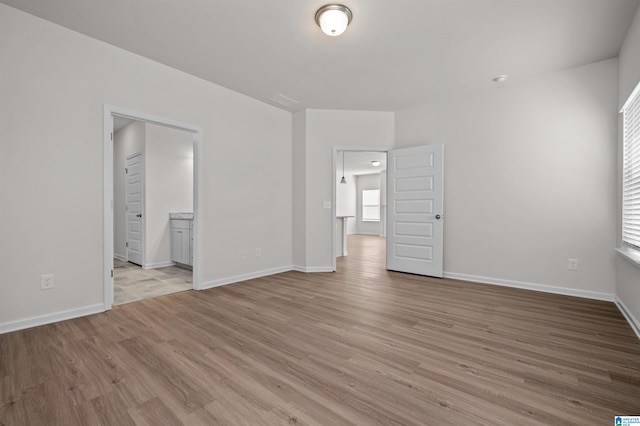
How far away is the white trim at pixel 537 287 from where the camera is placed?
350 cm

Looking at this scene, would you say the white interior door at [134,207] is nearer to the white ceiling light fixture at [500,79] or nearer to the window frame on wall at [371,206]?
the white ceiling light fixture at [500,79]

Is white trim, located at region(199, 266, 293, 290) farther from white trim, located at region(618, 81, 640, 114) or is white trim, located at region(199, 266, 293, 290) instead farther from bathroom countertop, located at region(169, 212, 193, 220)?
white trim, located at region(618, 81, 640, 114)

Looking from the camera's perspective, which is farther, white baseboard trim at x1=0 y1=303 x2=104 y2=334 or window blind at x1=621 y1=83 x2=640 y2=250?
window blind at x1=621 y1=83 x2=640 y2=250

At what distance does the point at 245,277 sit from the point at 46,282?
2.27 m

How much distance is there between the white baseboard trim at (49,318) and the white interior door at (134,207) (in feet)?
8.94

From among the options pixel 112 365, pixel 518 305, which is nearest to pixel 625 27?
pixel 518 305

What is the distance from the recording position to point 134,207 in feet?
19.1

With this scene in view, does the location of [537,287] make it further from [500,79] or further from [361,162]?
[361,162]

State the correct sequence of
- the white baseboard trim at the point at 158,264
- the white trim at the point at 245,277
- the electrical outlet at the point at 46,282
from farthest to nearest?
the white baseboard trim at the point at 158,264
the white trim at the point at 245,277
the electrical outlet at the point at 46,282

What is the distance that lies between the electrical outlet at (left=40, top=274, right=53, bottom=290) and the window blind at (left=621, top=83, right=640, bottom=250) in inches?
214

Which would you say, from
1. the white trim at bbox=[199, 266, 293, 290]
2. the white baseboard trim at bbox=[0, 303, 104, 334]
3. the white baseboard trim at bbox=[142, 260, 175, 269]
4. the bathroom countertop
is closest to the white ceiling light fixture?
the white trim at bbox=[199, 266, 293, 290]

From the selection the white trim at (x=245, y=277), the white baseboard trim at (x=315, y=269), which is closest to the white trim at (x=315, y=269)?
the white baseboard trim at (x=315, y=269)

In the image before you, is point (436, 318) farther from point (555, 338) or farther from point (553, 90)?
point (553, 90)

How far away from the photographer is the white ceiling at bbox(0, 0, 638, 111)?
2533 mm
